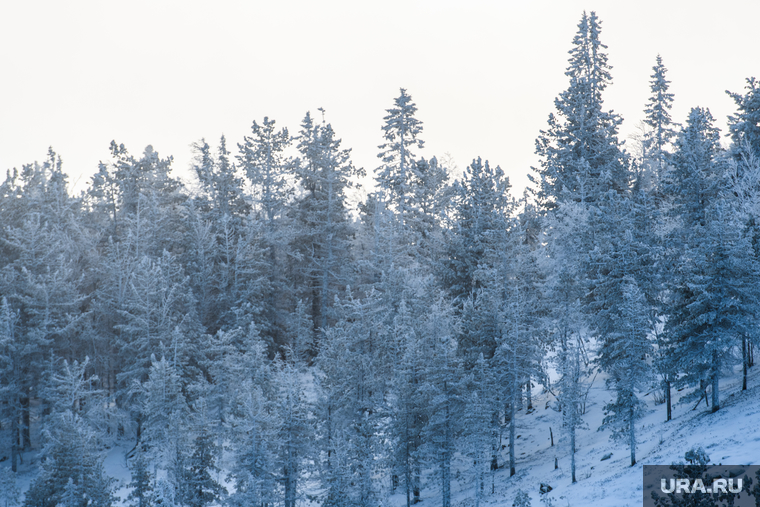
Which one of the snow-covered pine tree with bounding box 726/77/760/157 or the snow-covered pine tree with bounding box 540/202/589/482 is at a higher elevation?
the snow-covered pine tree with bounding box 726/77/760/157

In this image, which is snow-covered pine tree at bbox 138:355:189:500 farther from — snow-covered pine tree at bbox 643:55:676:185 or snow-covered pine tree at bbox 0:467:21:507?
snow-covered pine tree at bbox 643:55:676:185

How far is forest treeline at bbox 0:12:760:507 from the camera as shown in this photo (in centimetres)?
2695

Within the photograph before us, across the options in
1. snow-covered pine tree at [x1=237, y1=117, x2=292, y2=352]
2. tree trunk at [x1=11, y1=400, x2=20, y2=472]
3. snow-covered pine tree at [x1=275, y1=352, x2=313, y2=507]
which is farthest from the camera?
snow-covered pine tree at [x1=237, y1=117, x2=292, y2=352]

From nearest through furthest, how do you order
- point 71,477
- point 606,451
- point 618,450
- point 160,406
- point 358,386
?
point 618,450 < point 606,451 < point 71,477 < point 358,386 < point 160,406

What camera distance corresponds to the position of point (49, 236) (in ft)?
147

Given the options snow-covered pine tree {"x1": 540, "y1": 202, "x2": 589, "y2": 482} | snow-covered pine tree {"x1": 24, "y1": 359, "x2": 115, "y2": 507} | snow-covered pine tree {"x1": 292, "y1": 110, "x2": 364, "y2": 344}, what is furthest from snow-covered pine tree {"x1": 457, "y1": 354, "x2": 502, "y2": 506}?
snow-covered pine tree {"x1": 292, "y1": 110, "x2": 364, "y2": 344}

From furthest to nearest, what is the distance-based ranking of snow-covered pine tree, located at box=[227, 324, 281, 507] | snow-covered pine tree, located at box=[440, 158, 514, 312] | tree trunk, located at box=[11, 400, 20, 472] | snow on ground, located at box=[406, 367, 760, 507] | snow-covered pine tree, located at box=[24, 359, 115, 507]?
1. tree trunk, located at box=[11, 400, 20, 472]
2. snow-covered pine tree, located at box=[440, 158, 514, 312]
3. snow-covered pine tree, located at box=[24, 359, 115, 507]
4. snow-covered pine tree, located at box=[227, 324, 281, 507]
5. snow on ground, located at box=[406, 367, 760, 507]

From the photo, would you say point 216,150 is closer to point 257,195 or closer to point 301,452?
point 257,195

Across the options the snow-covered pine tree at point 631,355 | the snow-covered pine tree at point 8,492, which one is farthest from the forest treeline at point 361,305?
the snow-covered pine tree at point 8,492

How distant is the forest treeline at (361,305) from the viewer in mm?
26953

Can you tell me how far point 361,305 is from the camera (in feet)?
107

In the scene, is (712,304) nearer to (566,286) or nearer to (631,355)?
(631,355)

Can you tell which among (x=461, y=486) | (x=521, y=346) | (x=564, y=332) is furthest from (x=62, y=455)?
(x=564, y=332)

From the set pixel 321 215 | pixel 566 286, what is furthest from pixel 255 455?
pixel 321 215
